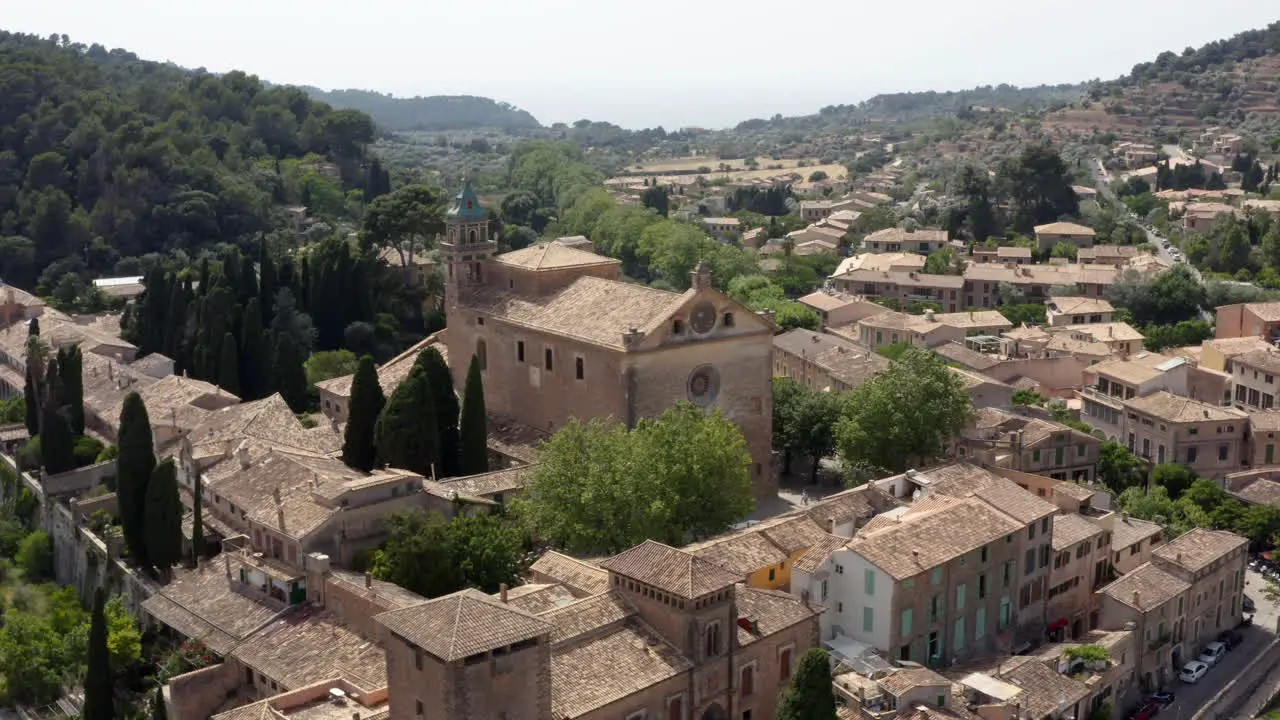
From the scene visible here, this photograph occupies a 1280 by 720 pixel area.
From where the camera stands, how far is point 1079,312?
79.8 m

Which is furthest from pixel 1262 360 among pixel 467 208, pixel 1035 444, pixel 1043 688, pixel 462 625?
pixel 462 625

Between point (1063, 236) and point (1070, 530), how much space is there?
6456 centimetres

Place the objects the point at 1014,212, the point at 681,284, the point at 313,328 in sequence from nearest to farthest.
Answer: the point at 313,328 < the point at 681,284 < the point at 1014,212

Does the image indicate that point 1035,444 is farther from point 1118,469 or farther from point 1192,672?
point 1192,672

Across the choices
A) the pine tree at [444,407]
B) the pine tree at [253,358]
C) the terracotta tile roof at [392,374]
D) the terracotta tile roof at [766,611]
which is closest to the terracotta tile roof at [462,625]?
the terracotta tile roof at [766,611]

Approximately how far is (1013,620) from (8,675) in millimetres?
27371

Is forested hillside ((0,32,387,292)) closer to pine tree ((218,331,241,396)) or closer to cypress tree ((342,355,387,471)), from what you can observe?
pine tree ((218,331,241,396))

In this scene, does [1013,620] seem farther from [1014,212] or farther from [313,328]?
[1014,212]

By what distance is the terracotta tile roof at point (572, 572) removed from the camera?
3309 centimetres

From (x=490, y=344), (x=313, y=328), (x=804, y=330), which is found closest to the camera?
(x=490, y=344)

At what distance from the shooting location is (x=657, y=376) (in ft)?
143

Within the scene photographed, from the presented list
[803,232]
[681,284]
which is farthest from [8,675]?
[803,232]

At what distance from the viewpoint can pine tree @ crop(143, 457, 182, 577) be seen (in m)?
40.0

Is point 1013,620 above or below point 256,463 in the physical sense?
below
